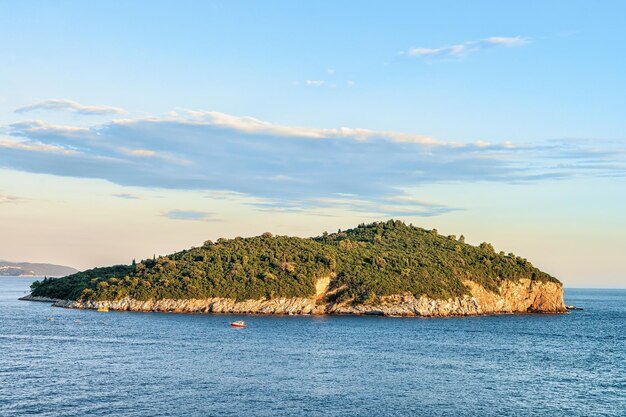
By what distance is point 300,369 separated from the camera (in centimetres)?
9562

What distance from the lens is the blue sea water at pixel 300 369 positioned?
73375mm

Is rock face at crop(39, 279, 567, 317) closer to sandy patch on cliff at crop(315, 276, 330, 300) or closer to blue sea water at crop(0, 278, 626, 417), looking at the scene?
sandy patch on cliff at crop(315, 276, 330, 300)

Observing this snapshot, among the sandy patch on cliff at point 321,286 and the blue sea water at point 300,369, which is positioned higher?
the sandy patch on cliff at point 321,286

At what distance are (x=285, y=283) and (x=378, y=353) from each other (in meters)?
77.6

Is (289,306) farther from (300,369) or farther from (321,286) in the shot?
(300,369)

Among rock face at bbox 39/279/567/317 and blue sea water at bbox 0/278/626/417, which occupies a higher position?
rock face at bbox 39/279/567/317

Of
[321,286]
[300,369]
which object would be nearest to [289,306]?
[321,286]

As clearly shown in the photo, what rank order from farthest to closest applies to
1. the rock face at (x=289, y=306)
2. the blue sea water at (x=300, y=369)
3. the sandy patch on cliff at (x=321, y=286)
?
the sandy patch on cliff at (x=321, y=286) → the rock face at (x=289, y=306) → the blue sea water at (x=300, y=369)

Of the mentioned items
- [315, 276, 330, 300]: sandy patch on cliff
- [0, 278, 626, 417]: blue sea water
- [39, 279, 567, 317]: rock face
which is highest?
[315, 276, 330, 300]: sandy patch on cliff

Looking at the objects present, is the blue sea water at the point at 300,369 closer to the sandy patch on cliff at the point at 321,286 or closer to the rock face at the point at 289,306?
the rock face at the point at 289,306

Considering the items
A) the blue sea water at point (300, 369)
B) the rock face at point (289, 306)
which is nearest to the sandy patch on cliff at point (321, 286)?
the rock face at point (289, 306)

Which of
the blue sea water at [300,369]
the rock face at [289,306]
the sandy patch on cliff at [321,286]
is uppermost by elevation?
the sandy patch on cliff at [321,286]

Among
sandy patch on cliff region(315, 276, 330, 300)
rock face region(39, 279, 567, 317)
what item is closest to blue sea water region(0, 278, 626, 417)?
rock face region(39, 279, 567, 317)

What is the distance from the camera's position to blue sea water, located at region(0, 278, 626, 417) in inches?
2889
